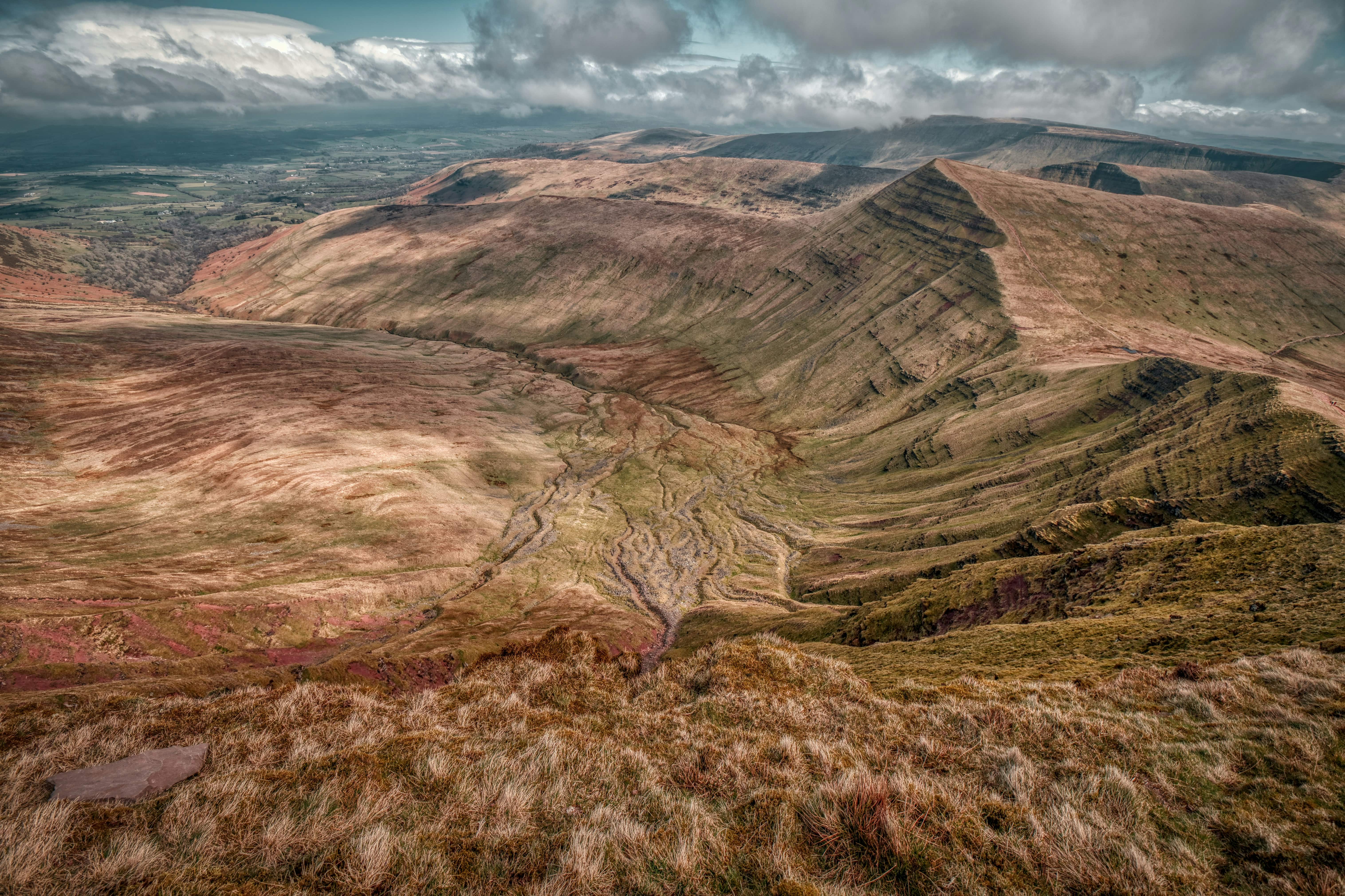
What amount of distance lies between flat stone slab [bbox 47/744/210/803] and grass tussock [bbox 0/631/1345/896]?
0.52 m

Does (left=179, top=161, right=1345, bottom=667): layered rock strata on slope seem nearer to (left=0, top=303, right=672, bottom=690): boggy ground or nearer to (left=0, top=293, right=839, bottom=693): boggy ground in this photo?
(left=0, top=293, right=839, bottom=693): boggy ground

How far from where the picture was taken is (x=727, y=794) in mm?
15109

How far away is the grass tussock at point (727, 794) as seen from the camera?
10828mm

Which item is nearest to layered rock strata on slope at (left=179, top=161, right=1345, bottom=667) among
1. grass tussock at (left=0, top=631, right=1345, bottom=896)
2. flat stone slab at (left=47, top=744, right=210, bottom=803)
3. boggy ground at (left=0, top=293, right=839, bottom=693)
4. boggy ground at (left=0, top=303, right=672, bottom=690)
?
boggy ground at (left=0, top=293, right=839, bottom=693)

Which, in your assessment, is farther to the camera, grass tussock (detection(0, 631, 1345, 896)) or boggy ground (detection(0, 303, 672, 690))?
boggy ground (detection(0, 303, 672, 690))

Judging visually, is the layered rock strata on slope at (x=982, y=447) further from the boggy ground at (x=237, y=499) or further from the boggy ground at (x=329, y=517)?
the boggy ground at (x=237, y=499)

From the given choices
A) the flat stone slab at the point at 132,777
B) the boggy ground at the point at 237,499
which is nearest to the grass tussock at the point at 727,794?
the flat stone slab at the point at 132,777

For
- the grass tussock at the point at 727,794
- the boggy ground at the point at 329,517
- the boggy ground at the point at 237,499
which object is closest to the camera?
the grass tussock at the point at 727,794

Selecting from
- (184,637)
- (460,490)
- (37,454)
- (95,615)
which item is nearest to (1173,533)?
(184,637)

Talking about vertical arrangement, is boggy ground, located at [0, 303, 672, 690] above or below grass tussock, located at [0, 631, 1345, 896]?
below

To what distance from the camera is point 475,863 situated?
11.6 metres

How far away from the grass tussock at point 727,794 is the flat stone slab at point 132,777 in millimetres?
516

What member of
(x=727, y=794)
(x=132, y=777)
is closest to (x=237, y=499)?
(x=132, y=777)

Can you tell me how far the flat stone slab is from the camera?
1420 cm
